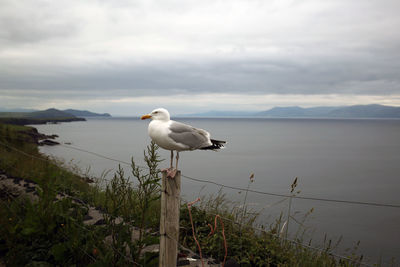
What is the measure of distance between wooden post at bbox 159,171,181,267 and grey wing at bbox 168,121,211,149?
1.00 m

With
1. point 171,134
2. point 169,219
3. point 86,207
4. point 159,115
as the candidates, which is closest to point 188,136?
point 171,134

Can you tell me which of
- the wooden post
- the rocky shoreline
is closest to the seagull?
the wooden post

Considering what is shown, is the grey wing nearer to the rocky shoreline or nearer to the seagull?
Result: the seagull

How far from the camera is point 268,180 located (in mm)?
24766

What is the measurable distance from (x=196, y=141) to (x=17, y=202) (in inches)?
144

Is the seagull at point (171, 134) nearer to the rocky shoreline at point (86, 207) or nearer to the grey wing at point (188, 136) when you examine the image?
the grey wing at point (188, 136)

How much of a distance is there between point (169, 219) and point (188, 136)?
141 cm

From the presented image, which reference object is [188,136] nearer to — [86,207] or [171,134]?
[171,134]

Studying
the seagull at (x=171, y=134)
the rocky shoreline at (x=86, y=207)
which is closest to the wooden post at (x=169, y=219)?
the rocky shoreline at (x=86, y=207)

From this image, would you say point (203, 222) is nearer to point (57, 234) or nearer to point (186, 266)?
point (186, 266)

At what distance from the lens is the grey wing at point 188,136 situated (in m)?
4.22

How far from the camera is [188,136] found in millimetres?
4363

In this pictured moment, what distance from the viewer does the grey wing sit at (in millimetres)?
4223

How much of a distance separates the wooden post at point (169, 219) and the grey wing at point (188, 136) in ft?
3.29
